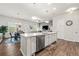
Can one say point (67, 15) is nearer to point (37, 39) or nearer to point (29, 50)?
point (37, 39)

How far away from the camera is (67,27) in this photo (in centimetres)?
654

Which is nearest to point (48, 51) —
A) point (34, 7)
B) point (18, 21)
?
point (34, 7)

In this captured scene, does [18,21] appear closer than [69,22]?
No

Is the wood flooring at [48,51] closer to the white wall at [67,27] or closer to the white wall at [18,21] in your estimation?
the white wall at [67,27]

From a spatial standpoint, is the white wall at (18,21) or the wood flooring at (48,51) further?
the white wall at (18,21)

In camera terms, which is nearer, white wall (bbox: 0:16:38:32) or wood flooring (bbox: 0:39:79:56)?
wood flooring (bbox: 0:39:79:56)

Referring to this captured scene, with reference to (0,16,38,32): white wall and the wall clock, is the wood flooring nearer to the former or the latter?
the wall clock

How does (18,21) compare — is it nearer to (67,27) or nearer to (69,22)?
(67,27)

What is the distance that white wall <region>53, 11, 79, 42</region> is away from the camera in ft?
19.2

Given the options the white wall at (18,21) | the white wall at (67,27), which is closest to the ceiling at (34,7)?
the white wall at (67,27)

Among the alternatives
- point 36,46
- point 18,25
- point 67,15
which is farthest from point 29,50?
point 18,25

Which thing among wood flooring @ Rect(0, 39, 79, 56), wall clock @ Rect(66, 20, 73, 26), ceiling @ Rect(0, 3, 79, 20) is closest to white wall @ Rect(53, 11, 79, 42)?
wall clock @ Rect(66, 20, 73, 26)

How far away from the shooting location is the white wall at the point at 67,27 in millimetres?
5859

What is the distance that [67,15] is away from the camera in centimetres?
661
